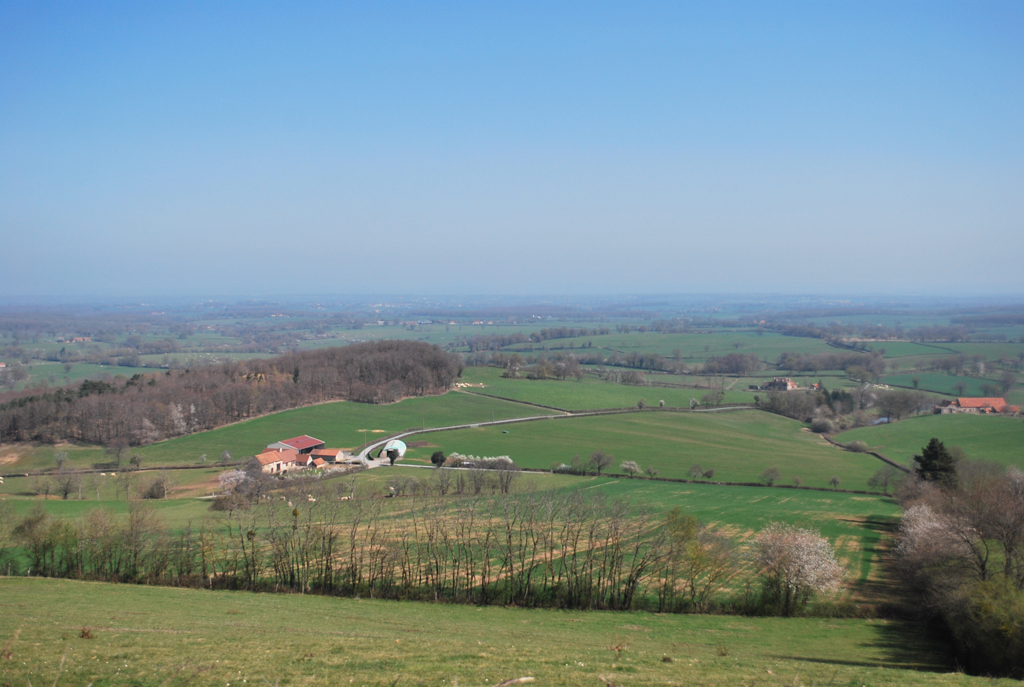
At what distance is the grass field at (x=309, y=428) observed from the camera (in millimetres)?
66438

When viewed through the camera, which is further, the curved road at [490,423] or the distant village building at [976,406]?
the distant village building at [976,406]

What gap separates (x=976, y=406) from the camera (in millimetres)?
93312

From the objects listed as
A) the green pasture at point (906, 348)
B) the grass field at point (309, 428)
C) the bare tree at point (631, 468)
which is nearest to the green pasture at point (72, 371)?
the grass field at point (309, 428)

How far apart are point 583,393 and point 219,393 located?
199 ft

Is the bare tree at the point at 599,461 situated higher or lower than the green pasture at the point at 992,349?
lower

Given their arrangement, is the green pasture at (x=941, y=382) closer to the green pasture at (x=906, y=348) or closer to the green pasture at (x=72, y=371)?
the green pasture at (x=906, y=348)

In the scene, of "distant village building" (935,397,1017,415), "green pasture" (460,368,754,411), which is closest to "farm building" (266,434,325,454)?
"green pasture" (460,368,754,411)

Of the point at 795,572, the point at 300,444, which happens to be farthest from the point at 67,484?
the point at 795,572

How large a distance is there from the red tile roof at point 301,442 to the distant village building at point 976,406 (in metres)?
A: 91.9

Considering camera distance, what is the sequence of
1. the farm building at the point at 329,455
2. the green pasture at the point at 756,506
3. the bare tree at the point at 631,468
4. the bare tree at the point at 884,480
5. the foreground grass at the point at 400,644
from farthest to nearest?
the farm building at the point at 329,455 → the bare tree at the point at 631,468 → the bare tree at the point at 884,480 → the green pasture at the point at 756,506 → the foreground grass at the point at 400,644

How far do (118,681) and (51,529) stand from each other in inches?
1014

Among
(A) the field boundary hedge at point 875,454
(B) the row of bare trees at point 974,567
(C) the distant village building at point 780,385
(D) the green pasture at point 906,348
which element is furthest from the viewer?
(D) the green pasture at point 906,348

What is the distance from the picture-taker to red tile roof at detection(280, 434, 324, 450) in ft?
231

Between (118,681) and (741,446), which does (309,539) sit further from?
(741,446)
